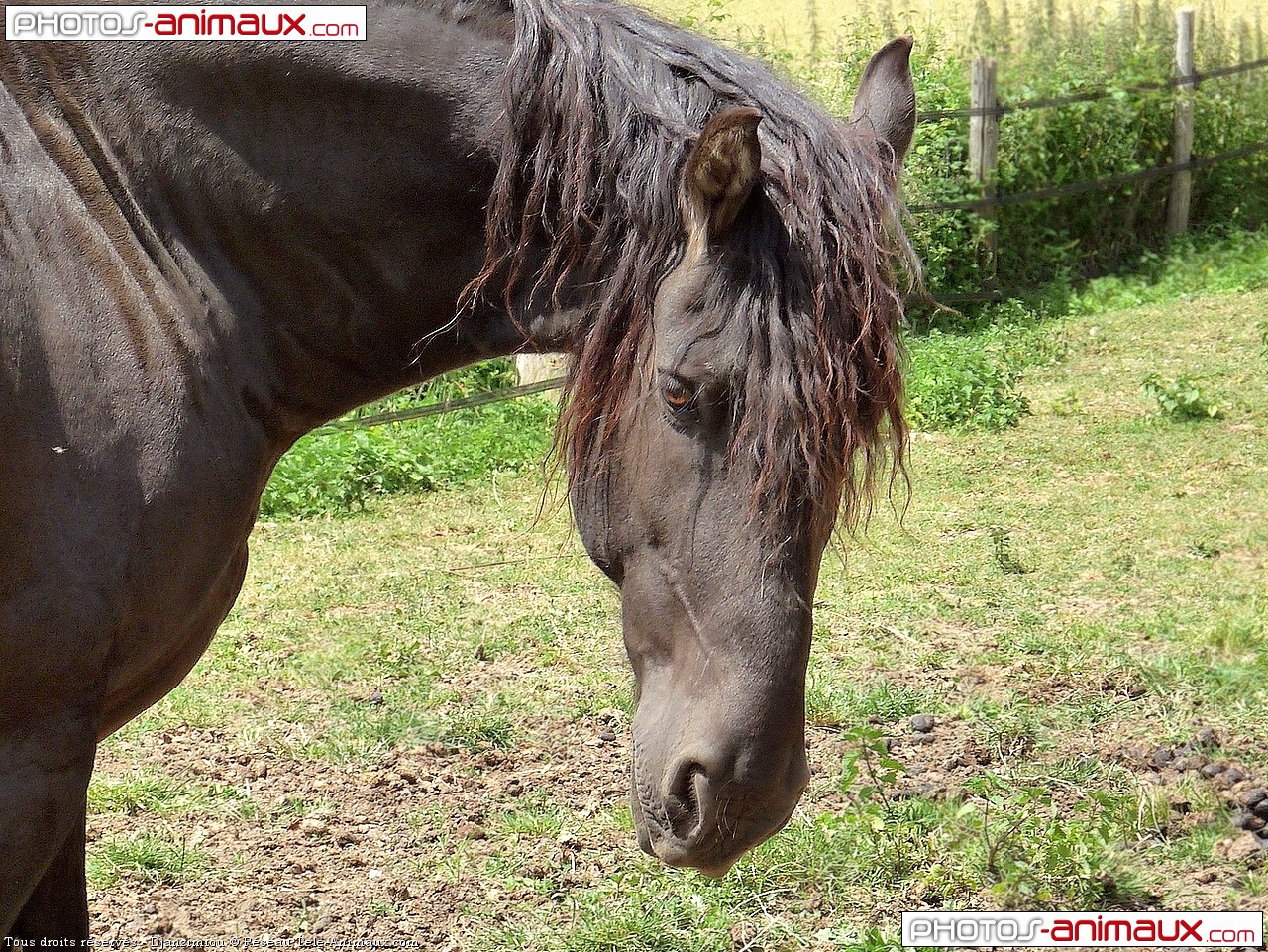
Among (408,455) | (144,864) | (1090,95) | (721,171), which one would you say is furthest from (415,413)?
(1090,95)

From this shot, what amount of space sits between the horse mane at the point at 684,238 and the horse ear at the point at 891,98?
70 mm

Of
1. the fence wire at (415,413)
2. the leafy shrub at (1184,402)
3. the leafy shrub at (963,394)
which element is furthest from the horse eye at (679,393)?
the leafy shrub at (1184,402)

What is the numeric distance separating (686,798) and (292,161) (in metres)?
1.07

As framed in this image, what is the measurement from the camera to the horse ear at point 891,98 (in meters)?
1.89

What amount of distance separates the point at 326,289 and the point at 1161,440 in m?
5.56

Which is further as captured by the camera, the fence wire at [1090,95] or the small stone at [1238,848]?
the fence wire at [1090,95]

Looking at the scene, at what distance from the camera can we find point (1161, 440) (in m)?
6.39

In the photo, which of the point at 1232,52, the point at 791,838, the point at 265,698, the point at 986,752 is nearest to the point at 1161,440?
the point at 986,752

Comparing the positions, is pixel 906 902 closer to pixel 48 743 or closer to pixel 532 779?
pixel 532 779

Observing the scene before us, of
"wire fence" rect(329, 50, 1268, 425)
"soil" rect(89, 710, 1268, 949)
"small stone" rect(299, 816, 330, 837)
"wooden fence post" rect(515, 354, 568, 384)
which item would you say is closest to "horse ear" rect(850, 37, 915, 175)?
"soil" rect(89, 710, 1268, 949)

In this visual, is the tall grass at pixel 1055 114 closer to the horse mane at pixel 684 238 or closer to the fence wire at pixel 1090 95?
the fence wire at pixel 1090 95

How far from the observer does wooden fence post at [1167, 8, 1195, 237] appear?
33.2 feet

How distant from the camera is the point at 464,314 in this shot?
6.22 ft

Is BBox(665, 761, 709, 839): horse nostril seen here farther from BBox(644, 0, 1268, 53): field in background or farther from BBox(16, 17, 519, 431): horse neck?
BBox(644, 0, 1268, 53): field in background
